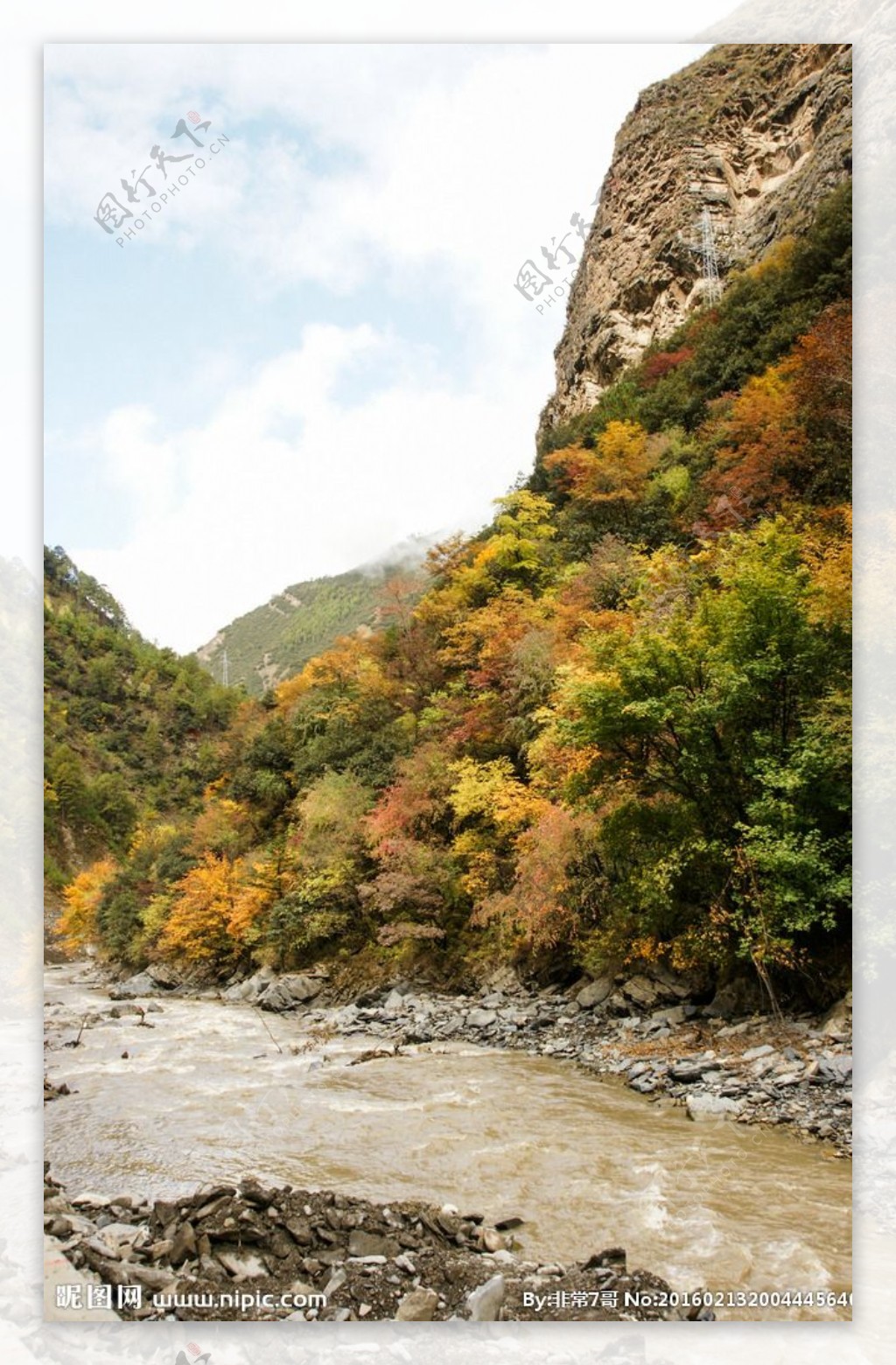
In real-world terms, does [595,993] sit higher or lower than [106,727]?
lower

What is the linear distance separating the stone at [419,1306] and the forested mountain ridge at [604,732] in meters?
3.59

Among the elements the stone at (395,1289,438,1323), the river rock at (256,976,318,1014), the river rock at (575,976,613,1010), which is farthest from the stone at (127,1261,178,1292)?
the river rock at (256,976,318,1014)

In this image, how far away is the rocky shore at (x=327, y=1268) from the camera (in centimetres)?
334

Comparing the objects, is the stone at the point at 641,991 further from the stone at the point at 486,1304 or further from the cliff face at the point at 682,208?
the cliff face at the point at 682,208

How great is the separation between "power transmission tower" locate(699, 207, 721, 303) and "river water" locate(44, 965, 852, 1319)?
19033mm

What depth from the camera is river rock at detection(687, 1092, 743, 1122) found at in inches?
195

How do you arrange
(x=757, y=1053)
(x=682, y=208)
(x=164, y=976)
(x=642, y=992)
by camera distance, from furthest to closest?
(x=682, y=208), (x=164, y=976), (x=642, y=992), (x=757, y=1053)

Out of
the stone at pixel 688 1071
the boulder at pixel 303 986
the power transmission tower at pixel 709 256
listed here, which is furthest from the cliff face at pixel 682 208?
the boulder at pixel 303 986

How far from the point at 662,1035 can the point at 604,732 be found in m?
2.69

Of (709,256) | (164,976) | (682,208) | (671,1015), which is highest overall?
(682,208)

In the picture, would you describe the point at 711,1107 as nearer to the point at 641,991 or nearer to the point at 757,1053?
the point at 757,1053

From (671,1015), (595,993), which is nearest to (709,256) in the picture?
(595,993)

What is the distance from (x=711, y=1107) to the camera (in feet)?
16.5

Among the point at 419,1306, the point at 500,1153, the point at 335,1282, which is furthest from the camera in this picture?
the point at 500,1153
